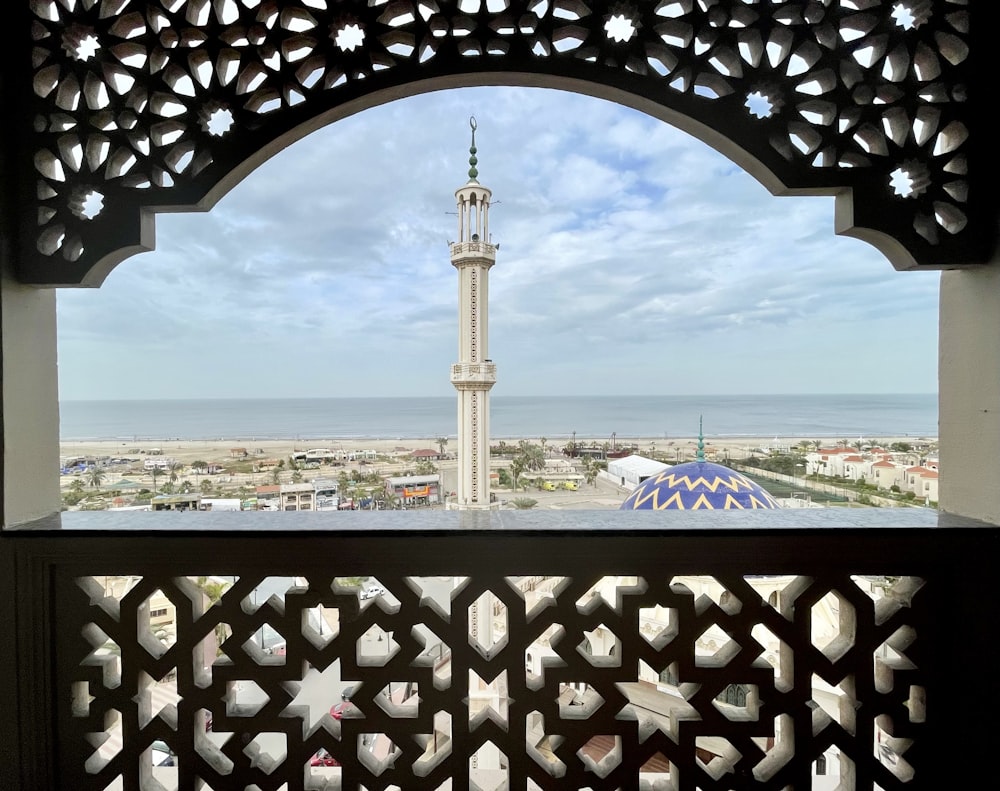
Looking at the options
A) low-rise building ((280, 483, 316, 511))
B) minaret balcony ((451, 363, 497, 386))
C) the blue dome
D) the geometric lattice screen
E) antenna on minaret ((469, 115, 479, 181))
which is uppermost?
antenna on minaret ((469, 115, 479, 181))

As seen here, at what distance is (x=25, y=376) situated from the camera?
114 centimetres

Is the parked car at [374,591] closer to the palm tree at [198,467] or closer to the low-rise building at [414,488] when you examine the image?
the palm tree at [198,467]

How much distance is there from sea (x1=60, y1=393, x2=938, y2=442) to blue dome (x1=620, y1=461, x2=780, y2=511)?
0.75 meters

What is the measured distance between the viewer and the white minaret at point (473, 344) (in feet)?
31.3

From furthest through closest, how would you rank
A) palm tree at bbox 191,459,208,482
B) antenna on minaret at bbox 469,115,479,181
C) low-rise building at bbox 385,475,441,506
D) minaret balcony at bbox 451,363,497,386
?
antenna on minaret at bbox 469,115,479,181 → minaret balcony at bbox 451,363,497,386 → low-rise building at bbox 385,475,441,506 → palm tree at bbox 191,459,208,482

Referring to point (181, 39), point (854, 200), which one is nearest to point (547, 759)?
point (854, 200)

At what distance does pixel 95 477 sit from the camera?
1.54 metres

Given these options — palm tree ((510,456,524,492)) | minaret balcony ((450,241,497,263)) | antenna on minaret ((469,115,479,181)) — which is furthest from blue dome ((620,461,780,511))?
antenna on minaret ((469,115,479,181))

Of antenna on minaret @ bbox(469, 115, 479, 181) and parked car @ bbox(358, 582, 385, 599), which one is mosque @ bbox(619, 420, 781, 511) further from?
antenna on minaret @ bbox(469, 115, 479, 181)

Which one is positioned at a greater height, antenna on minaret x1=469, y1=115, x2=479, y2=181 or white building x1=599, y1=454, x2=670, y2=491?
antenna on minaret x1=469, y1=115, x2=479, y2=181

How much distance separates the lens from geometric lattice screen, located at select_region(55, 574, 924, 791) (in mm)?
1073

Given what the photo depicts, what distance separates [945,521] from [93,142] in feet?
6.41

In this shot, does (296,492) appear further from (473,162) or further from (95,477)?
(473,162)

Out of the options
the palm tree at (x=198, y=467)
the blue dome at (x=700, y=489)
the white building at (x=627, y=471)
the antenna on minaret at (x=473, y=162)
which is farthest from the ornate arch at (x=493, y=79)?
the antenna on minaret at (x=473, y=162)
